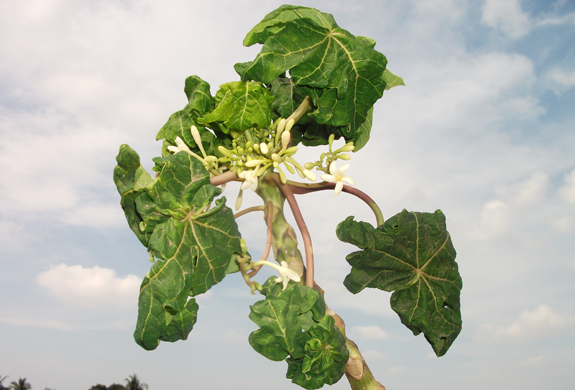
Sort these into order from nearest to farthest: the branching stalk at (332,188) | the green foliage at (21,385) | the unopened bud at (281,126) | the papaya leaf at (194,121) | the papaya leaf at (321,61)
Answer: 1. the papaya leaf at (321,61)
2. the unopened bud at (281,126)
3. the papaya leaf at (194,121)
4. the branching stalk at (332,188)
5. the green foliage at (21,385)

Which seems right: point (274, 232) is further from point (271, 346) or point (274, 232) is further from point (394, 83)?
point (394, 83)

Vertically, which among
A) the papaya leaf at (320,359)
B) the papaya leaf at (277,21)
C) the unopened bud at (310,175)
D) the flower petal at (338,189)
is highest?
the papaya leaf at (277,21)

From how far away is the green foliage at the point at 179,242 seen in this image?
2.26 m

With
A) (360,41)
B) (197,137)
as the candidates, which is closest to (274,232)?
(197,137)

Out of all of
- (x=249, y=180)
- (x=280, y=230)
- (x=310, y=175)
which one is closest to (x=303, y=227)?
(x=280, y=230)

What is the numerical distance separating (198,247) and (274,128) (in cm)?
91

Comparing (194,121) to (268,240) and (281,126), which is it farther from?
(268,240)

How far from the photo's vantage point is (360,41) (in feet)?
7.99

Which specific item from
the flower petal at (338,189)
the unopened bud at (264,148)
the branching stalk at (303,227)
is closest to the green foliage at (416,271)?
the branching stalk at (303,227)

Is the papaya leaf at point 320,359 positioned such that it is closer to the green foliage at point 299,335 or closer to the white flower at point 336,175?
the green foliage at point 299,335

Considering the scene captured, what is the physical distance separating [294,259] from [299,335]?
0.52m

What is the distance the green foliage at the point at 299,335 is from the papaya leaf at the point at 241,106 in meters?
1.00

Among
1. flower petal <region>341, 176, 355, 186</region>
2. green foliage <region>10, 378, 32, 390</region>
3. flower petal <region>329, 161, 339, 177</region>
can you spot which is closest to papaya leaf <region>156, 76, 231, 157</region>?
flower petal <region>329, 161, 339, 177</region>

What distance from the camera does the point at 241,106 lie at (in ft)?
8.70
